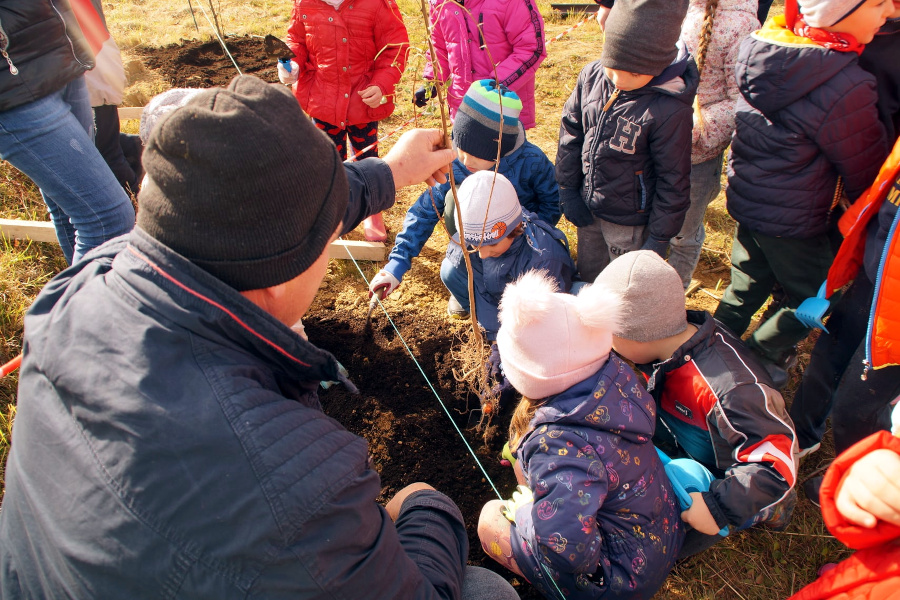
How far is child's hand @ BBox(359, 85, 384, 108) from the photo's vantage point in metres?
3.34

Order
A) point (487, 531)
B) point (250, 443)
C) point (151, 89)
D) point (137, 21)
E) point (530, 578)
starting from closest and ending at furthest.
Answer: point (250, 443) < point (530, 578) < point (487, 531) < point (151, 89) < point (137, 21)

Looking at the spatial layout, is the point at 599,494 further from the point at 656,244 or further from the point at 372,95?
the point at 372,95

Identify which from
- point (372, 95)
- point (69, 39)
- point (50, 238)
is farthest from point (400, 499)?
point (50, 238)

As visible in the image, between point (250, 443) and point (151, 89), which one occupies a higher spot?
point (250, 443)

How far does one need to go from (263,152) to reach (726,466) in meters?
1.83

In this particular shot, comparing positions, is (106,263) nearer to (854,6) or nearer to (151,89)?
(854,6)

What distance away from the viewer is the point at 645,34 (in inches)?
86.4

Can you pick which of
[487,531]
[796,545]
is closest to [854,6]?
[796,545]

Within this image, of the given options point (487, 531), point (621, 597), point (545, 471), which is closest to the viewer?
point (545, 471)

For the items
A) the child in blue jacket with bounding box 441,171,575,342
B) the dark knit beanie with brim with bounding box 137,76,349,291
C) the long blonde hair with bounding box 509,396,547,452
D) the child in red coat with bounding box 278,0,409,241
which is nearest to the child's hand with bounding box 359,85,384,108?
the child in red coat with bounding box 278,0,409,241

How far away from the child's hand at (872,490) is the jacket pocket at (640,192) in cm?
163

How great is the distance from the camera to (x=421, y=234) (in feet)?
9.90

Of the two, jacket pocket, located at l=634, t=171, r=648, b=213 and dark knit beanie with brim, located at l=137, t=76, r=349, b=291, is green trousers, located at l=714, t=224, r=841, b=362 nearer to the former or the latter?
jacket pocket, located at l=634, t=171, r=648, b=213

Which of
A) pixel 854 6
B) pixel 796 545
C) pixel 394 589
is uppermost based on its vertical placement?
pixel 854 6
